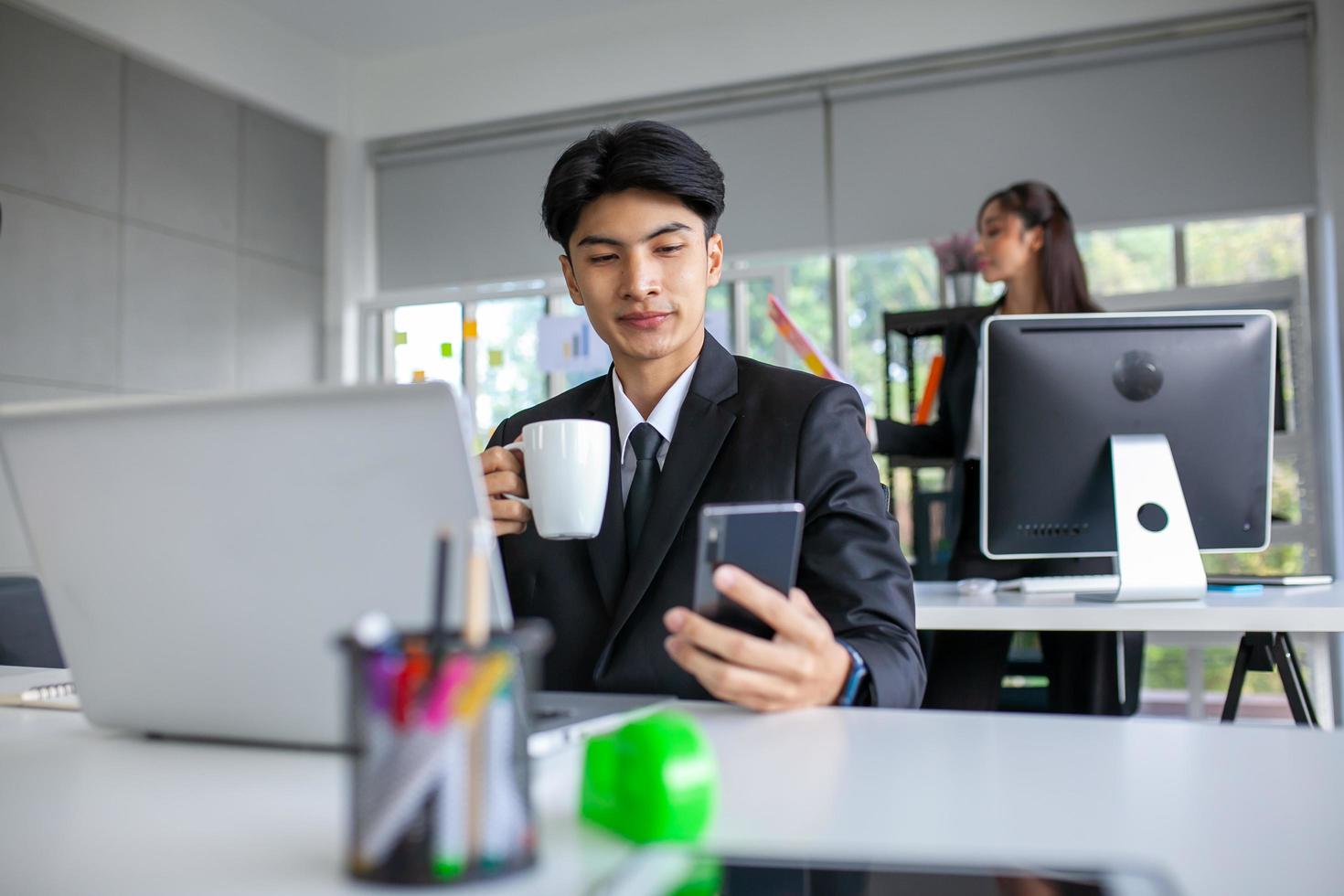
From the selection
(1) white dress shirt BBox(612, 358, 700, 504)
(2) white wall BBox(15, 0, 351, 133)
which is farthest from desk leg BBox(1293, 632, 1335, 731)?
(2) white wall BBox(15, 0, 351, 133)

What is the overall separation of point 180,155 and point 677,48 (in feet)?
6.78

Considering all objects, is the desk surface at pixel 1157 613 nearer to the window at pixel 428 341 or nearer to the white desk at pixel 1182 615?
the white desk at pixel 1182 615

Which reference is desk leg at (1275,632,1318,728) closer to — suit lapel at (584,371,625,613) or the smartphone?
suit lapel at (584,371,625,613)

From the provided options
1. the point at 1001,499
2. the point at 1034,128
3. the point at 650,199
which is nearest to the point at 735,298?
the point at 1034,128

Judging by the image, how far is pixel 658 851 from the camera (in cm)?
52

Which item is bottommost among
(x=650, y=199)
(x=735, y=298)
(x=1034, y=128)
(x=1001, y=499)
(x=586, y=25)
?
(x=1001, y=499)

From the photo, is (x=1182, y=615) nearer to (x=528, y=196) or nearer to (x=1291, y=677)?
(x=1291, y=677)

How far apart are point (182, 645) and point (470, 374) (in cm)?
437

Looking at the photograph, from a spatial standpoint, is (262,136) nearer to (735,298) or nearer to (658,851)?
(735,298)

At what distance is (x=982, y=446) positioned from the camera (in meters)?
1.88

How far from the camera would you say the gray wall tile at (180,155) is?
14.4 feet

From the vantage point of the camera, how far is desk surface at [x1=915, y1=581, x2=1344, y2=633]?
66.3 inches

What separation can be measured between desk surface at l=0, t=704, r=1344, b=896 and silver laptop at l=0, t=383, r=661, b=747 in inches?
2.1

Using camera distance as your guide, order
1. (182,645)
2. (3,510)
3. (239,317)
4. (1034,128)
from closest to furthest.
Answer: (182,645)
(3,510)
(1034,128)
(239,317)
